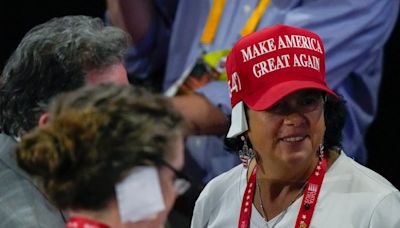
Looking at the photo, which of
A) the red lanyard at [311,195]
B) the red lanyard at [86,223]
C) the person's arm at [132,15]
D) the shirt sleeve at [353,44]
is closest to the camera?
the red lanyard at [86,223]

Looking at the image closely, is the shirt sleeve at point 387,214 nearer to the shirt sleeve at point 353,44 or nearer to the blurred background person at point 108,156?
the blurred background person at point 108,156

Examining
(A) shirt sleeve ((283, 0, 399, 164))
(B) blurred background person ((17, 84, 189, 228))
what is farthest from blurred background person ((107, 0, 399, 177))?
(B) blurred background person ((17, 84, 189, 228))

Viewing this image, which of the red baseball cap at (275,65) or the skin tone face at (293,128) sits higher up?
the red baseball cap at (275,65)

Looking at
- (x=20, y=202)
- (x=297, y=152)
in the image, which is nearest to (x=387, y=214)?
(x=297, y=152)

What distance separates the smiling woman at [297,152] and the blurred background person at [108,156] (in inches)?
25.7

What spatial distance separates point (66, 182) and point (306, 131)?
2.57 feet

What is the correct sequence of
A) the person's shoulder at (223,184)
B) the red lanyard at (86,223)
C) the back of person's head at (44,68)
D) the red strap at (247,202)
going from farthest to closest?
the person's shoulder at (223,184)
the red strap at (247,202)
the back of person's head at (44,68)
the red lanyard at (86,223)

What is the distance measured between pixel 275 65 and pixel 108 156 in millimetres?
784

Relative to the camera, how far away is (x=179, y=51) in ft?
10.0

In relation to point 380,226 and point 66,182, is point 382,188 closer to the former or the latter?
point 380,226

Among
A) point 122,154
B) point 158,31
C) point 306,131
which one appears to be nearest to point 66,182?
point 122,154

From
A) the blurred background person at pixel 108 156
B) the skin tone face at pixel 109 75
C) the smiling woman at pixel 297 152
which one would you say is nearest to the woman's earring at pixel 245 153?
the smiling woman at pixel 297 152

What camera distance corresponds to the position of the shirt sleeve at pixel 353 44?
9.11 feet

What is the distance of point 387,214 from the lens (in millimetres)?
2000
